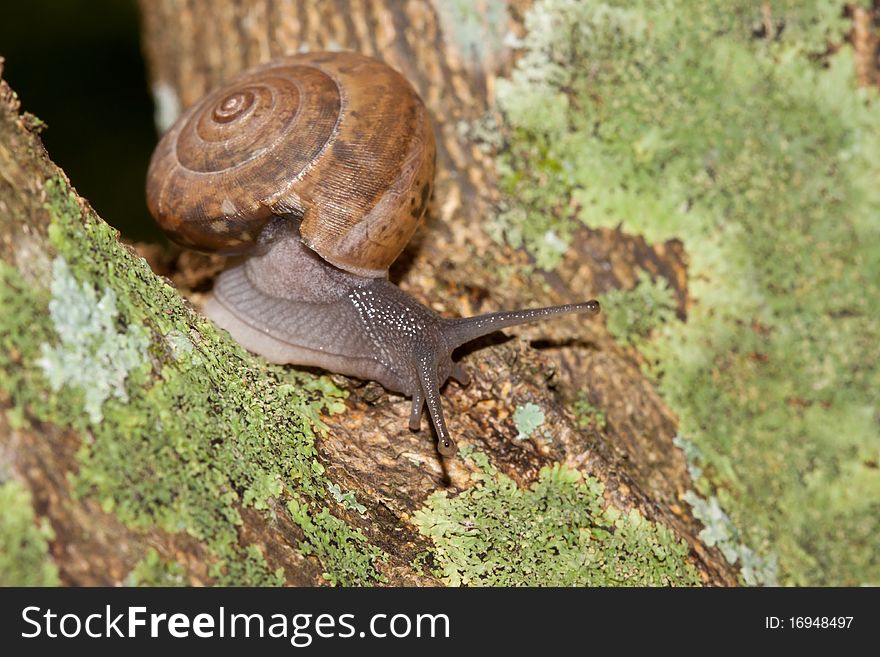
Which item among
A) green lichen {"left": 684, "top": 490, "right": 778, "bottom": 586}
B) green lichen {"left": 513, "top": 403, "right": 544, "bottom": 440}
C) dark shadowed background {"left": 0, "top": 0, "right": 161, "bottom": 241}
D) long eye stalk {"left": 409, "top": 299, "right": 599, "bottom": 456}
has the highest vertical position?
long eye stalk {"left": 409, "top": 299, "right": 599, "bottom": 456}

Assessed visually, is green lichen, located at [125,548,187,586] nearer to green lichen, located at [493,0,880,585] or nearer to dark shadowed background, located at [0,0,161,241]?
green lichen, located at [493,0,880,585]

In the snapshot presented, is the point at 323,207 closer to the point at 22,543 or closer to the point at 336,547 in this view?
the point at 336,547

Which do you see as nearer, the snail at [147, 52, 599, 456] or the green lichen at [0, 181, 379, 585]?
the green lichen at [0, 181, 379, 585]

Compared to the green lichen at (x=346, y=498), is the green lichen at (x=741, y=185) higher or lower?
higher

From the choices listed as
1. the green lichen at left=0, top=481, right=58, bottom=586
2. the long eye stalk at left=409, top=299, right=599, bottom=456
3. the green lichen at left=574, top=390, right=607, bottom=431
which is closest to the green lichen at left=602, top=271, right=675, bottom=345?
the long eye stalk at left=409, top=299, right=599, bottom=456

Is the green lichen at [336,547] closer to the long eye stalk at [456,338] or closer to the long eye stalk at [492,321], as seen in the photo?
the long eye stalk at [456,338]

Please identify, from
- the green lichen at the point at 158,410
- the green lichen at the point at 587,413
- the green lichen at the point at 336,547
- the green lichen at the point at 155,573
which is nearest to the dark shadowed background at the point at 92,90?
the green lichen at the point at 158,410
